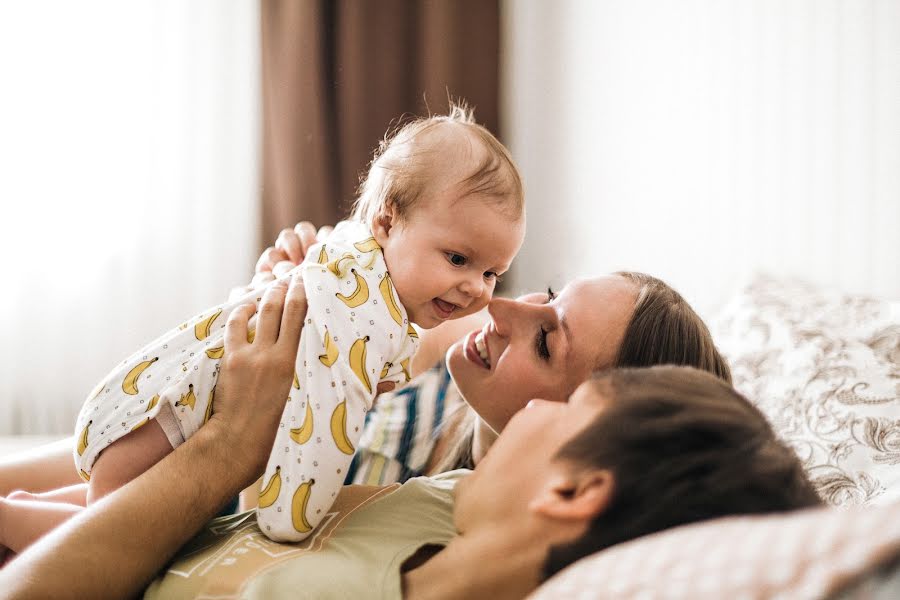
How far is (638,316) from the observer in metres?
1.33

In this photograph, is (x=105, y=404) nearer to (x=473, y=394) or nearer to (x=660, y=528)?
(x=473, y=394)

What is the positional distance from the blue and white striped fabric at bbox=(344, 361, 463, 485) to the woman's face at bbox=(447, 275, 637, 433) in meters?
0.44

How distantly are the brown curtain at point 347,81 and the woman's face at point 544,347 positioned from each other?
218 centimetres

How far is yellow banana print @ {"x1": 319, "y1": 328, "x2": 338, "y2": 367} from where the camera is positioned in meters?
1.19

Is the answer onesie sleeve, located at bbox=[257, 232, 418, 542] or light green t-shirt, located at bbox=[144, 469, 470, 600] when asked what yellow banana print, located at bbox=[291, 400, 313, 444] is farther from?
light green t-shirt, located at bbox=[144, 469, 470, 600]

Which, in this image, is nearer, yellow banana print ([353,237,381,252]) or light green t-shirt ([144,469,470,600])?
light green t-shirt ([144,469,470,600])

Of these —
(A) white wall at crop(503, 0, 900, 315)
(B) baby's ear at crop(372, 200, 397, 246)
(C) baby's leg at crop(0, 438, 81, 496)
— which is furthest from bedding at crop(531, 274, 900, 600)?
(C) baby's leg at crop(0, 438, 81, 496)

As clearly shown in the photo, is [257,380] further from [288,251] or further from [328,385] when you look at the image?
[288,251]

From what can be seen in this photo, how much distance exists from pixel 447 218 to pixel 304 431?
1.52 ft

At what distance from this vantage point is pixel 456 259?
139 centimetres

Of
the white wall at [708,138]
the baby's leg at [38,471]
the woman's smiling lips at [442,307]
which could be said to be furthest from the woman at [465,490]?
the white wall at [708,138]

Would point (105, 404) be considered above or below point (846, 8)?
below

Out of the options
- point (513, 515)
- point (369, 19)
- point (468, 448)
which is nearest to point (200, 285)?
point (369, 19)

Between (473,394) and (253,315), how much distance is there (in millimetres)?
429
